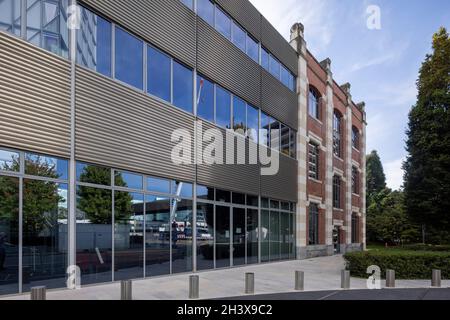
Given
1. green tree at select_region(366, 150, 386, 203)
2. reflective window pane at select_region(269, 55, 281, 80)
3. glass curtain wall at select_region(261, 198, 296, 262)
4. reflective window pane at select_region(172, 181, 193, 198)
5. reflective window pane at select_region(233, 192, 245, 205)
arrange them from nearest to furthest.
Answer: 1. reflective window pane at select_region(172, 181, 193, 198)
2. reflective window pane at select_region(233, 192, 245, 205)
3. glass curtain wall at select_region(261, 198, 296, 262)
4. reflective window pane at select_region(269, 55, 281, 80)
5. green tree at select_region(366, 150, 386, 203)

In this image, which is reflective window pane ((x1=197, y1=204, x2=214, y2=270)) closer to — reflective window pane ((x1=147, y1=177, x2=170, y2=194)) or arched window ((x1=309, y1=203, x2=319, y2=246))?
reflective window pane ((x1=147, y1=177, x2=170, y2=194))

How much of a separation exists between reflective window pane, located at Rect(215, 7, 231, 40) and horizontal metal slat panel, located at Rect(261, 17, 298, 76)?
11.5 feet

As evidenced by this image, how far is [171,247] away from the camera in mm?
15617

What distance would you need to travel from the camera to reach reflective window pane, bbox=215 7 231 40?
763 inches

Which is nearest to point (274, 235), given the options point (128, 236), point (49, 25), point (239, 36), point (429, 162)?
point (429, 162)

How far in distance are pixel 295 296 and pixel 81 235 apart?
6.50m

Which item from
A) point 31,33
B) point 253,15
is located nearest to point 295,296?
point 31,33

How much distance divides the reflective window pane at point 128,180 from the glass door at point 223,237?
4960 mm

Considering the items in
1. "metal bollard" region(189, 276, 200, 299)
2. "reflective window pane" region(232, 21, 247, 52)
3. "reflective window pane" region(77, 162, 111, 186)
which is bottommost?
"metal bollard" region(189, 276, 200, 299)

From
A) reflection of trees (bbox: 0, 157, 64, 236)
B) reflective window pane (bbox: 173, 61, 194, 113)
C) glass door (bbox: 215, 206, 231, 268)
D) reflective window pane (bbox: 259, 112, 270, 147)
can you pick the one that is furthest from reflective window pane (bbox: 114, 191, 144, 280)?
reflective window pane (bbox: 259, 112, 270, 147)

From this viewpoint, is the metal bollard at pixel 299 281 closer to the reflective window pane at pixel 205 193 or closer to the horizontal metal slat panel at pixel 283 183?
the reflective window pane at pixel 205 193

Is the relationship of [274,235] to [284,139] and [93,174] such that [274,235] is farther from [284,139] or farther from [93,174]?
[93,174]

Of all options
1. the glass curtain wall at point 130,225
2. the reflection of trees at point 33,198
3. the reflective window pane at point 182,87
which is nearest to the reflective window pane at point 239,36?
the reflective window pane at point 182,87

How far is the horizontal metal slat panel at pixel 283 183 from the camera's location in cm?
2231
